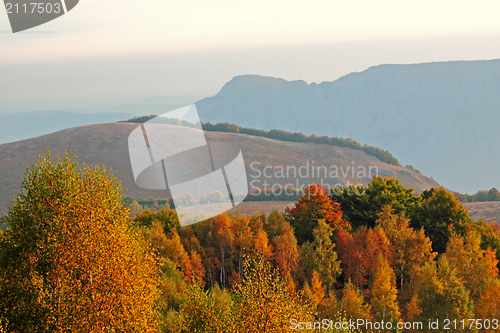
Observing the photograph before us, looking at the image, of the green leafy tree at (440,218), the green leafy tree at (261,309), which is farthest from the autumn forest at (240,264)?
the green leafy tree at (440,218)

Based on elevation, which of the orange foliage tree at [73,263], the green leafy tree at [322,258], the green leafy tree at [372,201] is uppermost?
the orange foliage tree at [73,263]

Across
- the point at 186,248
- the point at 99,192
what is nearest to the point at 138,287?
the point at 99,192

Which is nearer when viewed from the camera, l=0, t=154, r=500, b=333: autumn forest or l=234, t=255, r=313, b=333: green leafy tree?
l=0, t=154, r=500, b=333: autumn forest

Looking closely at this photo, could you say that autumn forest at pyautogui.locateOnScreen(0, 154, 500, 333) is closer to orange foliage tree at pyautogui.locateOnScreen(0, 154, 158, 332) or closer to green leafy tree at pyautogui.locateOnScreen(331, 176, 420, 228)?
orange foliage tree at pyautogui.locateOnScreen(0, 154, 158, 332)

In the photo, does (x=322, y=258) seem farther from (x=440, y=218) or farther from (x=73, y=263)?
(x=73, y=263)

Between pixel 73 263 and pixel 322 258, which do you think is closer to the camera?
pixel 73 263

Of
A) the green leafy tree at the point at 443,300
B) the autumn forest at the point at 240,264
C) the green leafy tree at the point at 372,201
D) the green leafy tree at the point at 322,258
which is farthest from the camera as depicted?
the green leafy tree at the point at 372,201

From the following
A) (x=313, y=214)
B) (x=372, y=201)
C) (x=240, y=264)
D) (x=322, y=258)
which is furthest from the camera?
(x=372, y=201)

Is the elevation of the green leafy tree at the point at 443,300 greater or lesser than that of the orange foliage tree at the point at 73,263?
lesser

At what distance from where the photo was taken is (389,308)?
54875 mm

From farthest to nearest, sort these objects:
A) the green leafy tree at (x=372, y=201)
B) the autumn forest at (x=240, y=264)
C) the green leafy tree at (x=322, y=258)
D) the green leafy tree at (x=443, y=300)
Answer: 1. the green leafy tree at (x=372, y=201)
2. the green leafy tree at (x=322, y=258)
3. the green leafy tree at (x=443, y=300)
4. the autumn forest at (x=240, y=264)

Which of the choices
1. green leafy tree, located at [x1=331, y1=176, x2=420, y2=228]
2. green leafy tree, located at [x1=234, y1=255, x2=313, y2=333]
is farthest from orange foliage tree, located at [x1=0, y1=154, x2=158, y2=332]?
green leafy tree, located at [x1=331, y1=176, x2=420, y2=228]

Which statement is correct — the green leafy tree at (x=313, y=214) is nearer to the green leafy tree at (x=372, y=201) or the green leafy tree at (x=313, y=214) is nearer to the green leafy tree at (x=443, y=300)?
the green leafy tree at (x=372, y=201)

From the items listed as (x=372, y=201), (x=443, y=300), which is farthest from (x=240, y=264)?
(x=443, y=300)
